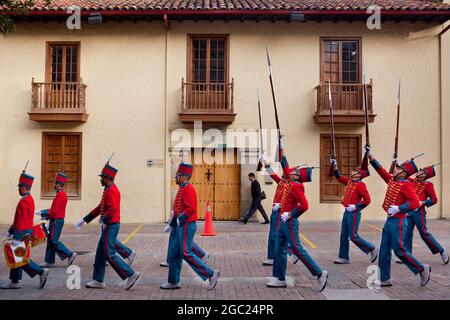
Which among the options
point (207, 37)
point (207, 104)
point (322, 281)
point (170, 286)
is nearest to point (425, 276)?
point (322, 281)

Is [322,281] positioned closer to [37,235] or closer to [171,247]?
[171,247]

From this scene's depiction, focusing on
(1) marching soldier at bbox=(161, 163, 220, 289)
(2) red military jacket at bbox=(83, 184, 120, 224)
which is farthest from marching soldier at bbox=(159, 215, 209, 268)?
(2) red military jacket at bbox=(83, 184, 120, 224)

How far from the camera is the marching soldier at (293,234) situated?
782 centimetres

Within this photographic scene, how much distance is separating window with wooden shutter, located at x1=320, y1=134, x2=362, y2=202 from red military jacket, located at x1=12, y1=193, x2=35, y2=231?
36.6 feet

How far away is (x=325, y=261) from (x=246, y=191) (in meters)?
6.94

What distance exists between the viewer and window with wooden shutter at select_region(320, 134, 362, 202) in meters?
17.3

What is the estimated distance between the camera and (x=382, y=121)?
17.2 metres

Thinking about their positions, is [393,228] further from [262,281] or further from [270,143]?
[270,143]

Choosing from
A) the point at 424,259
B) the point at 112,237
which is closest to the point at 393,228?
the point at 424,259

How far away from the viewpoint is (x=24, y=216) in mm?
8023

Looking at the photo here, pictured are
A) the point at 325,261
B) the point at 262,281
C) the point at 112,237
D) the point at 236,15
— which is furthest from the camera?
the point at 236,15

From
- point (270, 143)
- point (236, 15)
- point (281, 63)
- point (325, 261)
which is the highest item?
point (236, 15)

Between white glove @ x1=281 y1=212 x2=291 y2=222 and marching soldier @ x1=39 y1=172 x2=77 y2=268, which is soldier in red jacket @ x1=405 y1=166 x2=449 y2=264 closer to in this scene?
white glove @ x1=281 y1=212 x2=291 y2=222

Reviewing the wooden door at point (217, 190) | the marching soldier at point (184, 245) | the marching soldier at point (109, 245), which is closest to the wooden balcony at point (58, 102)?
the wooden door at point (217, 190)
